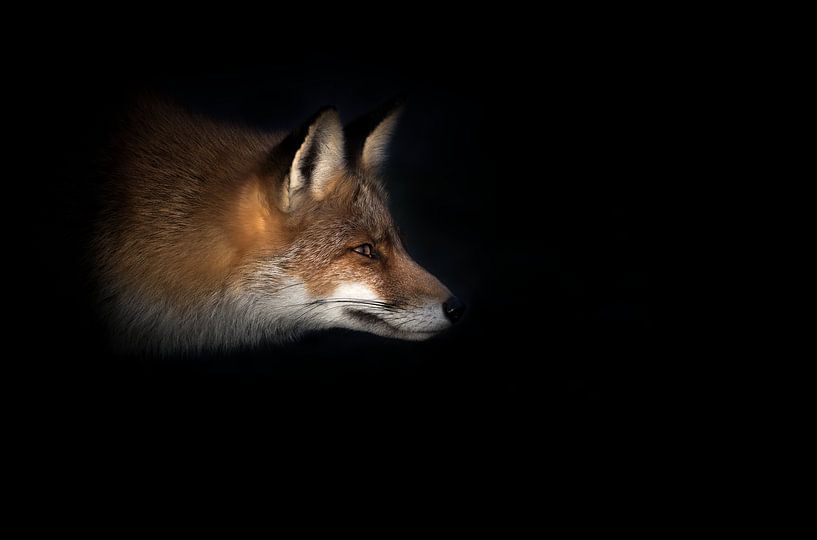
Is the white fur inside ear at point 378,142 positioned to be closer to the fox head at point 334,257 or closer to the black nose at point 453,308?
the fox head at point 334,257

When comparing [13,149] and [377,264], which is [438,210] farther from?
[13,149]

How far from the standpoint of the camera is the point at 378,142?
2.01 metres

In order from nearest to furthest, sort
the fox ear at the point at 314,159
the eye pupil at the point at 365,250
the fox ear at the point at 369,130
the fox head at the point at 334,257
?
the fox ear at the point at 314,159
the fox head at the point at 334,257
the eye pupil at the point at 365,250
the fox ear at the point at 369,130

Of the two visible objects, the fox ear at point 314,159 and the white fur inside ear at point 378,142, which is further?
the white fur inside ear at point 378,142

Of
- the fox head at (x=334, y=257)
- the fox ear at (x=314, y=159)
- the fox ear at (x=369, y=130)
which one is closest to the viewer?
the fox ear at (x=314, y=159)

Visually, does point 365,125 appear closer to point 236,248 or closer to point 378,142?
point 378,142

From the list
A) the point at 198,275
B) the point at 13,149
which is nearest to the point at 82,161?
the point at 13,149

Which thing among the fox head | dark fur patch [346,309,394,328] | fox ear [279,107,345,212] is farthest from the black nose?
fox ear [279,107,345,212]

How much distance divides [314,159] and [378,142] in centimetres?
48

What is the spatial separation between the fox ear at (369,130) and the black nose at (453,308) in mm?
610

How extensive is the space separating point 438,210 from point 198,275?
1501 millimetres

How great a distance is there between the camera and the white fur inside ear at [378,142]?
193cm

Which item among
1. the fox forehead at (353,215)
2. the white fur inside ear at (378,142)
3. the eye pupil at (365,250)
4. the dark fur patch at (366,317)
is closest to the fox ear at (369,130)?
the white fur inside ear at (378,142)

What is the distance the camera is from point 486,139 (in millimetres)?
2900
